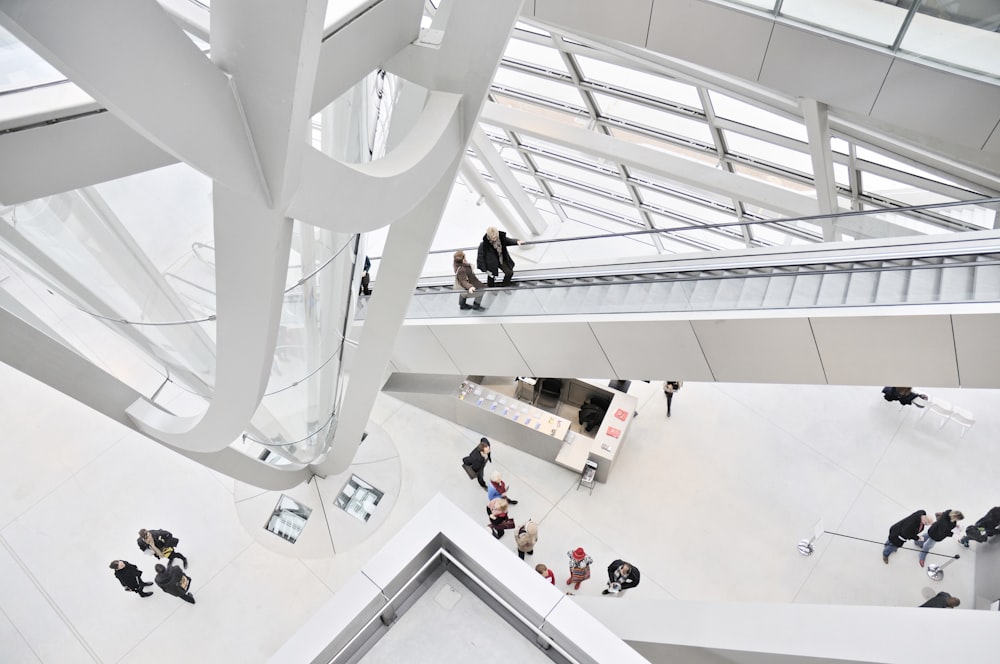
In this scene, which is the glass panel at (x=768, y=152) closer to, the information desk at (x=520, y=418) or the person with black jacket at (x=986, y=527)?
the information desk at (x=520, y=418)

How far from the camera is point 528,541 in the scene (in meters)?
11.1

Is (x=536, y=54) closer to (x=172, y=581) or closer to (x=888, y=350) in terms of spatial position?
(x=888, y=350)

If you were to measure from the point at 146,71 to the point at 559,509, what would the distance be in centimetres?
1133

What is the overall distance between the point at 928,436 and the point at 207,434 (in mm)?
13078

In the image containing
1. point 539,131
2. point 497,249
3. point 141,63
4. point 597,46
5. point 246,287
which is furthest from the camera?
point 539,131

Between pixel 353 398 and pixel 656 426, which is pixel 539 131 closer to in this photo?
pixel 656 426

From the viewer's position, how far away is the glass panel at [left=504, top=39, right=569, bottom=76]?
1561 centimetres

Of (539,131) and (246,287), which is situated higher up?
(539,131)

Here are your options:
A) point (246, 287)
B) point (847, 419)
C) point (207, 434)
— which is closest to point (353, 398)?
point (207, 434)

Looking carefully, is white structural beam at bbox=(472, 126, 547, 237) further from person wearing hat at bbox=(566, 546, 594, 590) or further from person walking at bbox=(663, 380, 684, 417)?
person wearing hat at bbox=(566, 546, 594, 590)

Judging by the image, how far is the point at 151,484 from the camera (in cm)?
1244

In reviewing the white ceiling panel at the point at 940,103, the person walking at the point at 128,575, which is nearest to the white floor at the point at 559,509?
the person walking at the point at 128,575

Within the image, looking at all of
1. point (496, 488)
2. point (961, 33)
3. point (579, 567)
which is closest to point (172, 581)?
point (496, 488)

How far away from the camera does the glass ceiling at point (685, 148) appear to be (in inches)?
479
